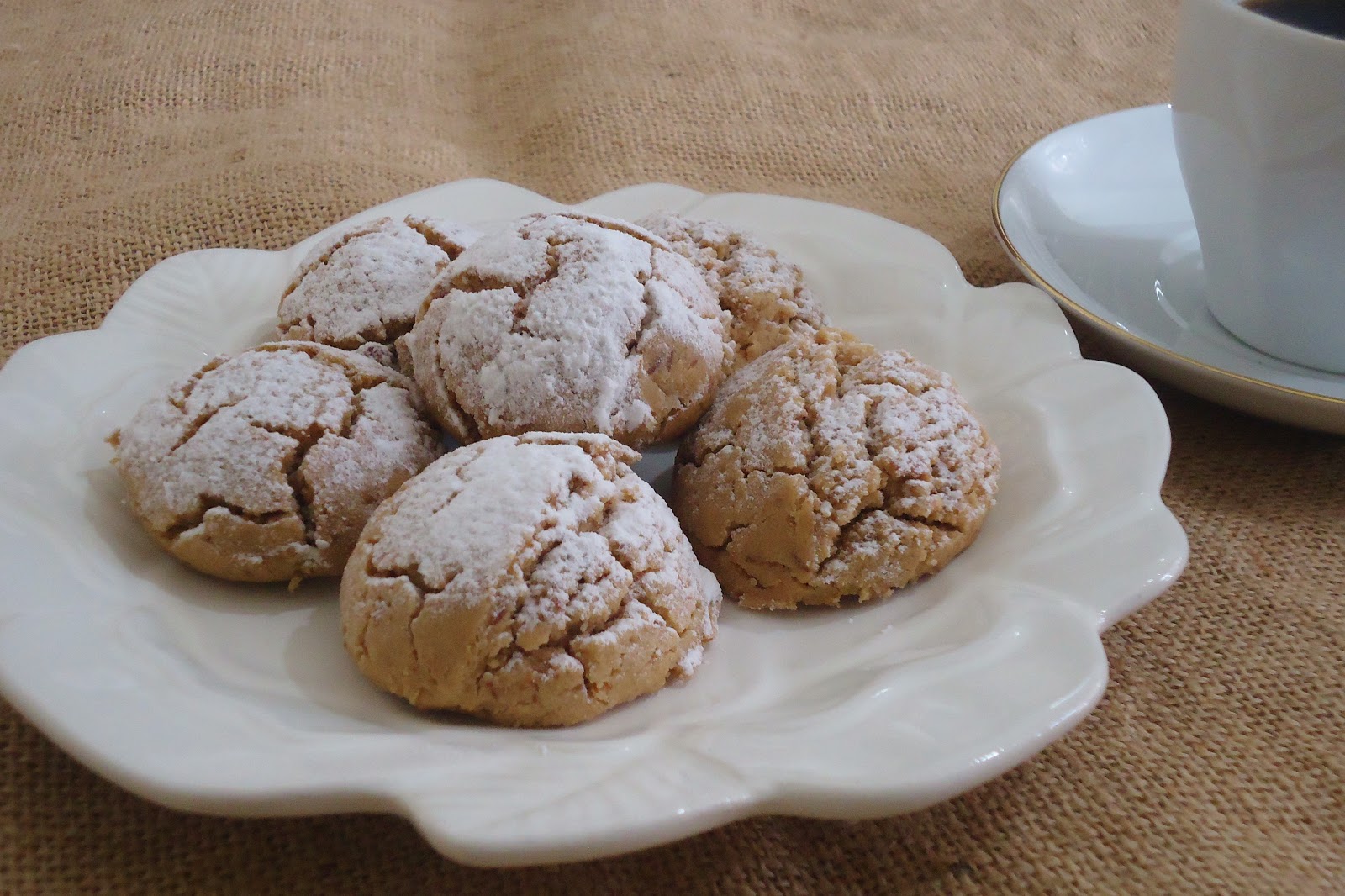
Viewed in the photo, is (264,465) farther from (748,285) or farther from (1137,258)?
(1137,258)

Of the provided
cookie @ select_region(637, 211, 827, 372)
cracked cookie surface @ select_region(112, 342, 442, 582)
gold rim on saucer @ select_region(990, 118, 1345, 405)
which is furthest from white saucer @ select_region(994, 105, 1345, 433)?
cracked cookie surface @ select_region(112, 342, 442, 582)

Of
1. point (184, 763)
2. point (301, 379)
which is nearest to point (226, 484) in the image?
point (301, 379)

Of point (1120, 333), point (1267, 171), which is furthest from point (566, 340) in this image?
point (1267, 171)

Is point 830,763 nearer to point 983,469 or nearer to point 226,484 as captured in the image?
point 983,469

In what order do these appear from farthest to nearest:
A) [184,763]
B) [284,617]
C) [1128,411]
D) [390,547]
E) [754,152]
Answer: [754,152] < [1128,411] < [284,617] < [390,547] < [184,763]

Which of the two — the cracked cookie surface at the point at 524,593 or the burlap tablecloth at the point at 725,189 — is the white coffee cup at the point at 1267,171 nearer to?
the burlap tablecloth at the point at 725,189

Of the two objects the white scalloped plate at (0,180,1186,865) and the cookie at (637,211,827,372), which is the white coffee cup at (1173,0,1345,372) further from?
the cookie at (637,211,827,372)
